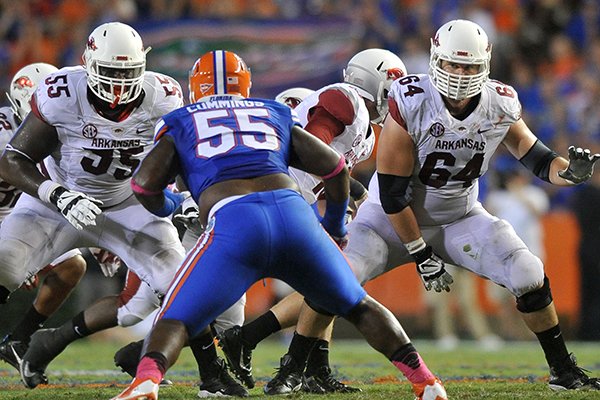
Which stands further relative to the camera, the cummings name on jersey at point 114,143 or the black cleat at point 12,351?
the black cleat at point 12,351

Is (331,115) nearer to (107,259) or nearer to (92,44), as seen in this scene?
(92,44)

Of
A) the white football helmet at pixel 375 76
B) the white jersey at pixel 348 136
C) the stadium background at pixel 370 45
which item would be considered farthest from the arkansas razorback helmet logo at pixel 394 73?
the stadium background at pixel 370 45

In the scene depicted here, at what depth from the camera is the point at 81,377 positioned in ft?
21.0

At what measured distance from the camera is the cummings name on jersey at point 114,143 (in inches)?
215

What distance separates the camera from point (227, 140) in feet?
13.8

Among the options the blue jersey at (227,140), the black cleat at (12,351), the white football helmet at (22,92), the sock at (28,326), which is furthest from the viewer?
the white football helmet at (22,92)

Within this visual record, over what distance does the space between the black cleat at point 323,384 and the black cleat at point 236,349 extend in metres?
0.29

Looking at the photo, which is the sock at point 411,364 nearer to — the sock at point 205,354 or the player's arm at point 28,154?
the sock at point 205,354

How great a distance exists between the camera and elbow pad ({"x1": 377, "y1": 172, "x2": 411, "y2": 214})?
516 cm

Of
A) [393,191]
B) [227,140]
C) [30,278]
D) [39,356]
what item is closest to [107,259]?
[30,278]

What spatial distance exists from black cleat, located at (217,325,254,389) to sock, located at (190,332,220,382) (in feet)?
1.00

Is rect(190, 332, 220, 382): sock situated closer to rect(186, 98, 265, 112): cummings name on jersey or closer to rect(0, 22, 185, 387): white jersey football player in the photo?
rect(0, 22, 185, 387): white jersey football player

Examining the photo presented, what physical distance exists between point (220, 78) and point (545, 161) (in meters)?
1.61

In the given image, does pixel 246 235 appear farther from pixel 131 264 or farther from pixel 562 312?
pixel 562 312
